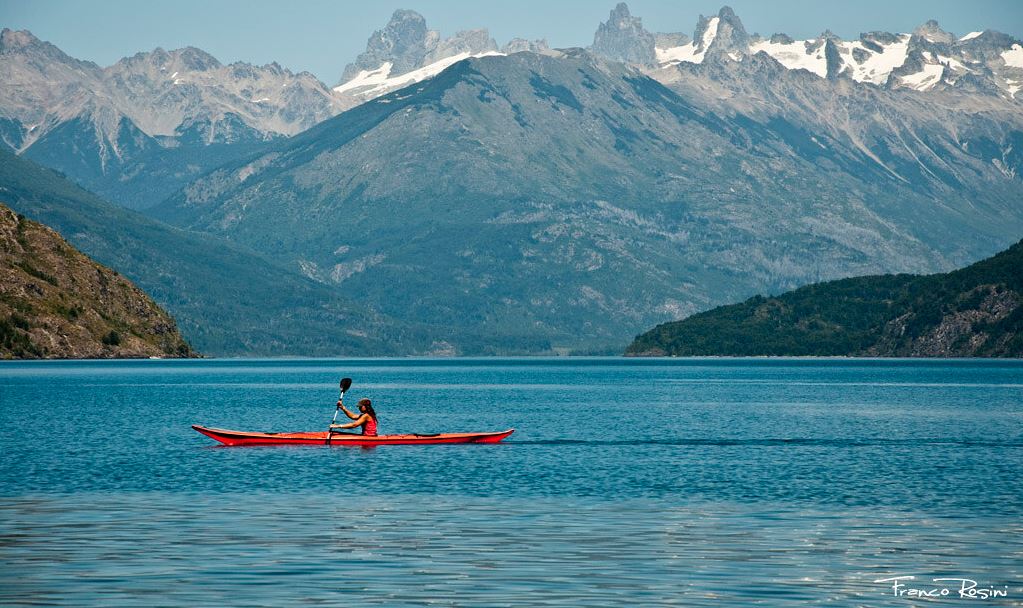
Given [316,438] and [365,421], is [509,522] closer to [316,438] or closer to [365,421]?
[365,421]

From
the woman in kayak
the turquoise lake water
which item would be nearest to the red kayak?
the woman in kayak

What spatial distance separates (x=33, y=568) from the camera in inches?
2472

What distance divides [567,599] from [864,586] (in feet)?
41.0

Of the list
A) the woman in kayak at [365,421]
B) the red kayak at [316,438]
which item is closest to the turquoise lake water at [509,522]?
the red kayak at [316,438]

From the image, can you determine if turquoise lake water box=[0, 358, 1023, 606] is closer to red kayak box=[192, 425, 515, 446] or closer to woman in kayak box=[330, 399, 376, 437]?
red kayak box=[192, 425, 515, 446]

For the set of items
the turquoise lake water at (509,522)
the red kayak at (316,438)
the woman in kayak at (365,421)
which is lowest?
the turquoise lake water at (509,522)

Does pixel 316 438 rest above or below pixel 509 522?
above

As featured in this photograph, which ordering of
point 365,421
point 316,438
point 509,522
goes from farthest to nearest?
1. point 316,438
2. point 365,421
3. point 509,522

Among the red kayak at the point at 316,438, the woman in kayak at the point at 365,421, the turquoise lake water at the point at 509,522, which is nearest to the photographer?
the turquoise lake water at the point at 509,522

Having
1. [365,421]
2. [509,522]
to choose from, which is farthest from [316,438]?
[509,522]

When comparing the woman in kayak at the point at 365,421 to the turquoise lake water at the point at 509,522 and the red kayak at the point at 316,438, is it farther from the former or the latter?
the turquoise lake water at the point at 509,522

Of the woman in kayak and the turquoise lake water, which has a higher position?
the woman in kayak

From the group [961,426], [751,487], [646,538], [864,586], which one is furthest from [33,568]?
[961,426]

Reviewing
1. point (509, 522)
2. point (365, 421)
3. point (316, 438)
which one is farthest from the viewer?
point (316, 438)
